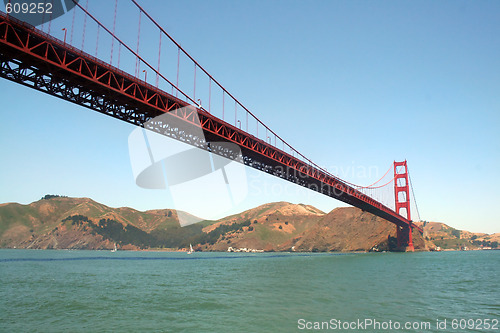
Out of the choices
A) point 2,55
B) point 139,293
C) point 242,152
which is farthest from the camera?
point 242,152

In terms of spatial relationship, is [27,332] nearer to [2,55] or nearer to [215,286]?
[215,286]

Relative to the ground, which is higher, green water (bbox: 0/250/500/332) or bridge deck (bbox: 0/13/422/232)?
bridge deck (bbox: 0/13/422/232)

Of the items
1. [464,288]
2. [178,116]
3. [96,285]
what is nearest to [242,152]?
[178,116]

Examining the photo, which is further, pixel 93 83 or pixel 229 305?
pixel 93 83

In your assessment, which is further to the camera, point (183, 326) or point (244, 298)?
point (244, 298)

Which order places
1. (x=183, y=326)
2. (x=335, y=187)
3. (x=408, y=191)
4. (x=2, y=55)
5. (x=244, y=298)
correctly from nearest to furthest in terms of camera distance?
(x=183, y=326) → (x=244, y=298) → (x=2, y=55) → (x=335, y=187) → (x=408, y=191)

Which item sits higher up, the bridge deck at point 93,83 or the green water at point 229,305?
the bridge deck at point 93,83

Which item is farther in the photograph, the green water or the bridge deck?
the bridge deck

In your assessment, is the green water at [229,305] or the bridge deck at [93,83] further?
the bridge deck at [93,83]

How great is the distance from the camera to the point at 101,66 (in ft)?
86.7

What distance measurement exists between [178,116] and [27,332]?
79.2 feet

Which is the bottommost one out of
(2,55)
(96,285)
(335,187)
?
(96,285)

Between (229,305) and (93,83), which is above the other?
(93,83)

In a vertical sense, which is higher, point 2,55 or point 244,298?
point 2,55
